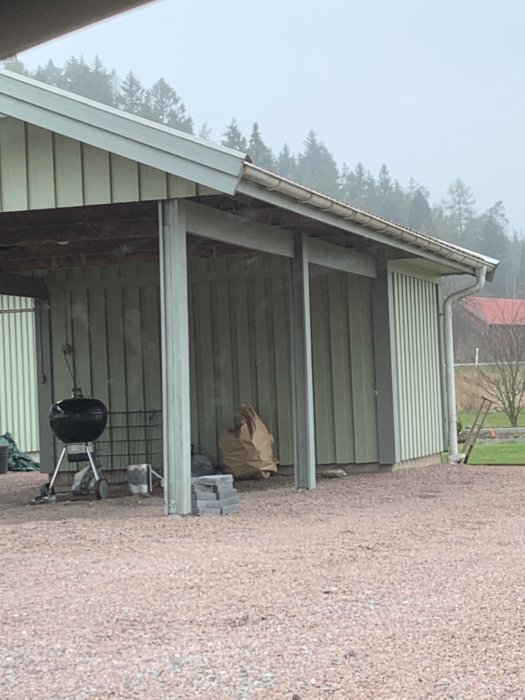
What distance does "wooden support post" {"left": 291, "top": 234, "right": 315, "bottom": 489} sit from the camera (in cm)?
997

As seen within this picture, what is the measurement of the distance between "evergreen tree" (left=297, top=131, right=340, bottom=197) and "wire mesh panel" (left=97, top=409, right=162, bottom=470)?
60344 mm

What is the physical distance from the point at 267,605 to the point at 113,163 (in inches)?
186

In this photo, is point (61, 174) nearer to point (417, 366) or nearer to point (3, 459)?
point (417, 366)

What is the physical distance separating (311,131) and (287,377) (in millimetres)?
Answer: 73583

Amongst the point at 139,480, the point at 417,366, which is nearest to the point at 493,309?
the point at 417,366

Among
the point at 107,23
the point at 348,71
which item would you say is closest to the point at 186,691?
the point at 107,23

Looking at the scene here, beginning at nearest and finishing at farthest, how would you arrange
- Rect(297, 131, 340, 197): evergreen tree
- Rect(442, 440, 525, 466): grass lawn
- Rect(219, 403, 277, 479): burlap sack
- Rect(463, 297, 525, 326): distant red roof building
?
Rect(219, 403, 277, 479): burlap sack
Rect(442, 440, 525, 466): grass lawn
Rect(463, 297, 525, 326): distant red roof building
Rect(297, 131, 340, 197): evergreen tree

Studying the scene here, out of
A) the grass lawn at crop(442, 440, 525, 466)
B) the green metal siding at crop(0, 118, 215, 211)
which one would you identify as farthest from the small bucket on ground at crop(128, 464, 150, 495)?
the grass lawn at crop(442, 440, 525, 466)

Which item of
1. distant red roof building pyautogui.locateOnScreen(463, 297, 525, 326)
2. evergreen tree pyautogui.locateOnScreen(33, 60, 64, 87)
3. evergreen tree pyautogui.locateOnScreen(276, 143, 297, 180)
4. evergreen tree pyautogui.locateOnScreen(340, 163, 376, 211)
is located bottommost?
distant red roof building pyautogui.locateOnScreen(463, 297, 525, 326)

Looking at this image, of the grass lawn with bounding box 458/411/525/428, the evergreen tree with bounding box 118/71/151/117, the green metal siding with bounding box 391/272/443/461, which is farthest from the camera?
the evergreen tree with bounding box 118/71/151/117

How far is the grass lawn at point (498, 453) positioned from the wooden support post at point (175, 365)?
6.84 meters

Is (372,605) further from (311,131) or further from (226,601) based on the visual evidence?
(311,131)

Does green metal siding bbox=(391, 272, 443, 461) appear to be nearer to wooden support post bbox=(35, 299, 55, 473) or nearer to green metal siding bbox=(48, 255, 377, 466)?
green metal siding bbox=(48, 255, 377, 466)

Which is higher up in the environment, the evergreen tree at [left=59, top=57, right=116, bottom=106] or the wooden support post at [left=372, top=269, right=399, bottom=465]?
the evergreen tree at [left=59, top=57, right=116, bottom=106]
